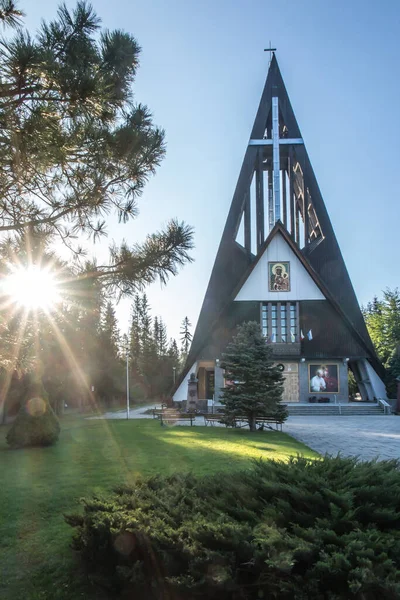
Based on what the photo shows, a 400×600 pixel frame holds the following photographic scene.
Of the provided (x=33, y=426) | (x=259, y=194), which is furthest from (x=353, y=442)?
(x=259, y=194)

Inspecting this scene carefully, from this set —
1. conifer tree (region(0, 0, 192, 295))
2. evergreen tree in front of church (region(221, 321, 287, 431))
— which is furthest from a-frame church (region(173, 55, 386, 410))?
conifer tree (region(0, 0, 192, 295))

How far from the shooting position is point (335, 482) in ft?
12.8

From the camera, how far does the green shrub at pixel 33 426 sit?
37.7 ft

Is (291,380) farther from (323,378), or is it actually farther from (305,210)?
(305,210)

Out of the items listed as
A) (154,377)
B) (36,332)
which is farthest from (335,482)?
(154,377)

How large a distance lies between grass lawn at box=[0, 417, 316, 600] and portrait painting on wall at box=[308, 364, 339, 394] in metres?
17.5

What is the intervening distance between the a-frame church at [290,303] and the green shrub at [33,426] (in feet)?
58.8

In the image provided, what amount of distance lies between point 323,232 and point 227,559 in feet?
110

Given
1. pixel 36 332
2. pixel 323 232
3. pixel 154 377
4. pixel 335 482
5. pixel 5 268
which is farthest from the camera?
pixel 154 377

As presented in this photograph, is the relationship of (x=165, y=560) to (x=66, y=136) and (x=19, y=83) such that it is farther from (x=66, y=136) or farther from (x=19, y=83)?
(x=19, y=83)

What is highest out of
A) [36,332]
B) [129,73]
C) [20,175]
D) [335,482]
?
[129,73]

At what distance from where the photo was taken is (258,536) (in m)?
3.13

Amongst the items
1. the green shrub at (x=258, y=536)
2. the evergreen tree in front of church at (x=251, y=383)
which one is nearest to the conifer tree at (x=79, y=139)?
the green shrub at (x=258, y=536)

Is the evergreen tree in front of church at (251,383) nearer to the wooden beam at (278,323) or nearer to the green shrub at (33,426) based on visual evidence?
the green shrub at (33,426)
